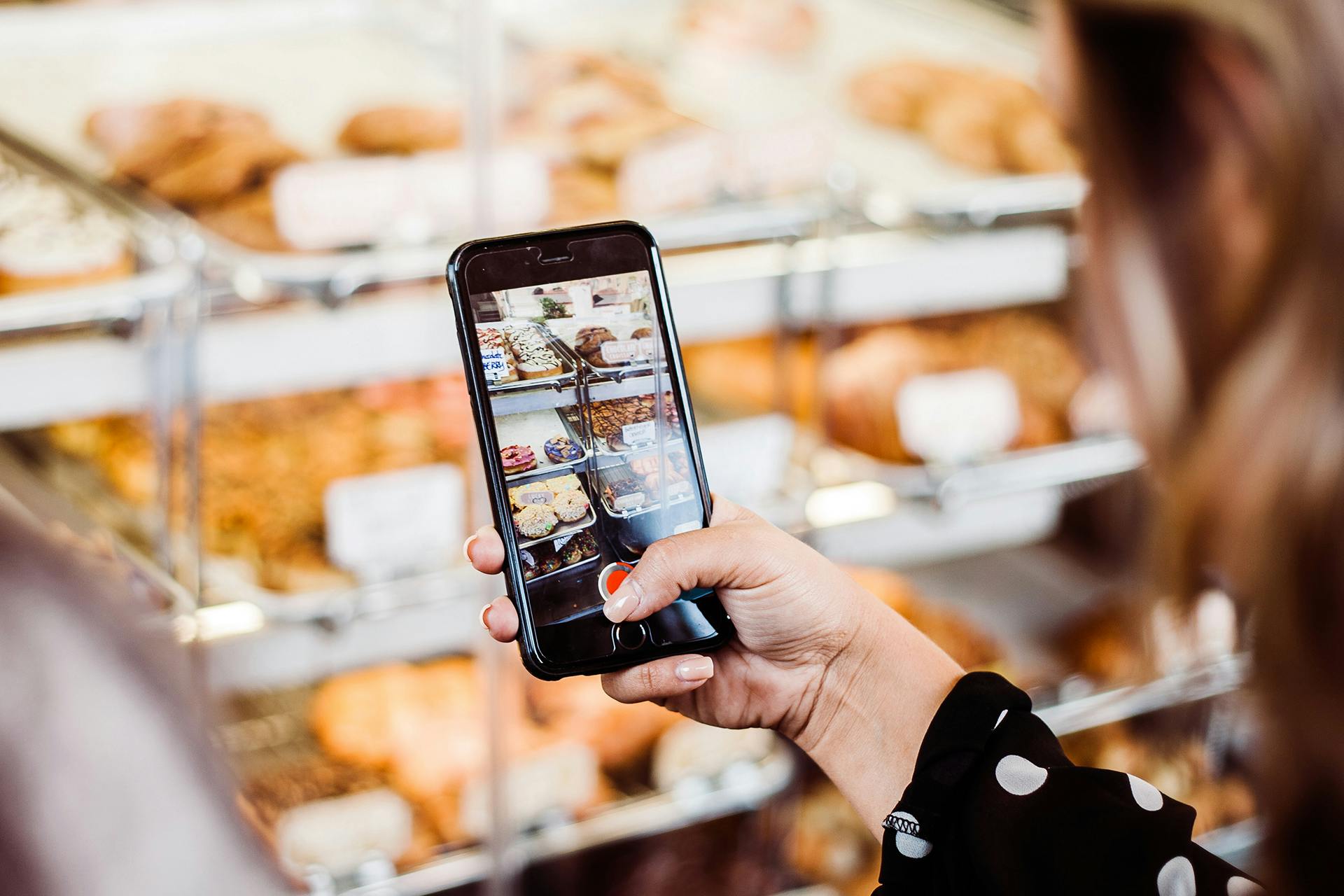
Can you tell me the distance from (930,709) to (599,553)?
0.27 m

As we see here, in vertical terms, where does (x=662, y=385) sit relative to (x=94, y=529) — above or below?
above

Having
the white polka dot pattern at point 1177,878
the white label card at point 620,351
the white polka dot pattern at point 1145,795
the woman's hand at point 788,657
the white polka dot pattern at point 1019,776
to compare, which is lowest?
the white polka dot pattern at point 1177,878

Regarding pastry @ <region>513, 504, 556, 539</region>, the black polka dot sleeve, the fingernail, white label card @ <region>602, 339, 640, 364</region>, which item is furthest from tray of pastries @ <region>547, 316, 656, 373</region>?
the black polka dot sleeve

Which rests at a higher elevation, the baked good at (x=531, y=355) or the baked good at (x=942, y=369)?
the baked good at (x=531, y=355)

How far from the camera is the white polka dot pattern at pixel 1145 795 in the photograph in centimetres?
75

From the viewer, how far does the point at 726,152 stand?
55.9 inches

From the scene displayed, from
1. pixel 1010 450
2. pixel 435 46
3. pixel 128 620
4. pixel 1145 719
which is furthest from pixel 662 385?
pixel 1145 719

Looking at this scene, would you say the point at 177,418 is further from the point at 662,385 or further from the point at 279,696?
the point at 662,385

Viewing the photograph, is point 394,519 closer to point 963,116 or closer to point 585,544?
point 585,544

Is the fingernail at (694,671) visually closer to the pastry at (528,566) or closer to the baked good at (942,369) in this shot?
the pastry at (528,566)

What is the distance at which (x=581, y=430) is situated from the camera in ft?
2.60

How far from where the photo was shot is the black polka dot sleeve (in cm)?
74

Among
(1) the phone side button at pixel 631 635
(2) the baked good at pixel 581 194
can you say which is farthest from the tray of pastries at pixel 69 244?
(1) the phone side button at pixel 631 635

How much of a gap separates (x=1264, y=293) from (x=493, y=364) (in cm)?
50
